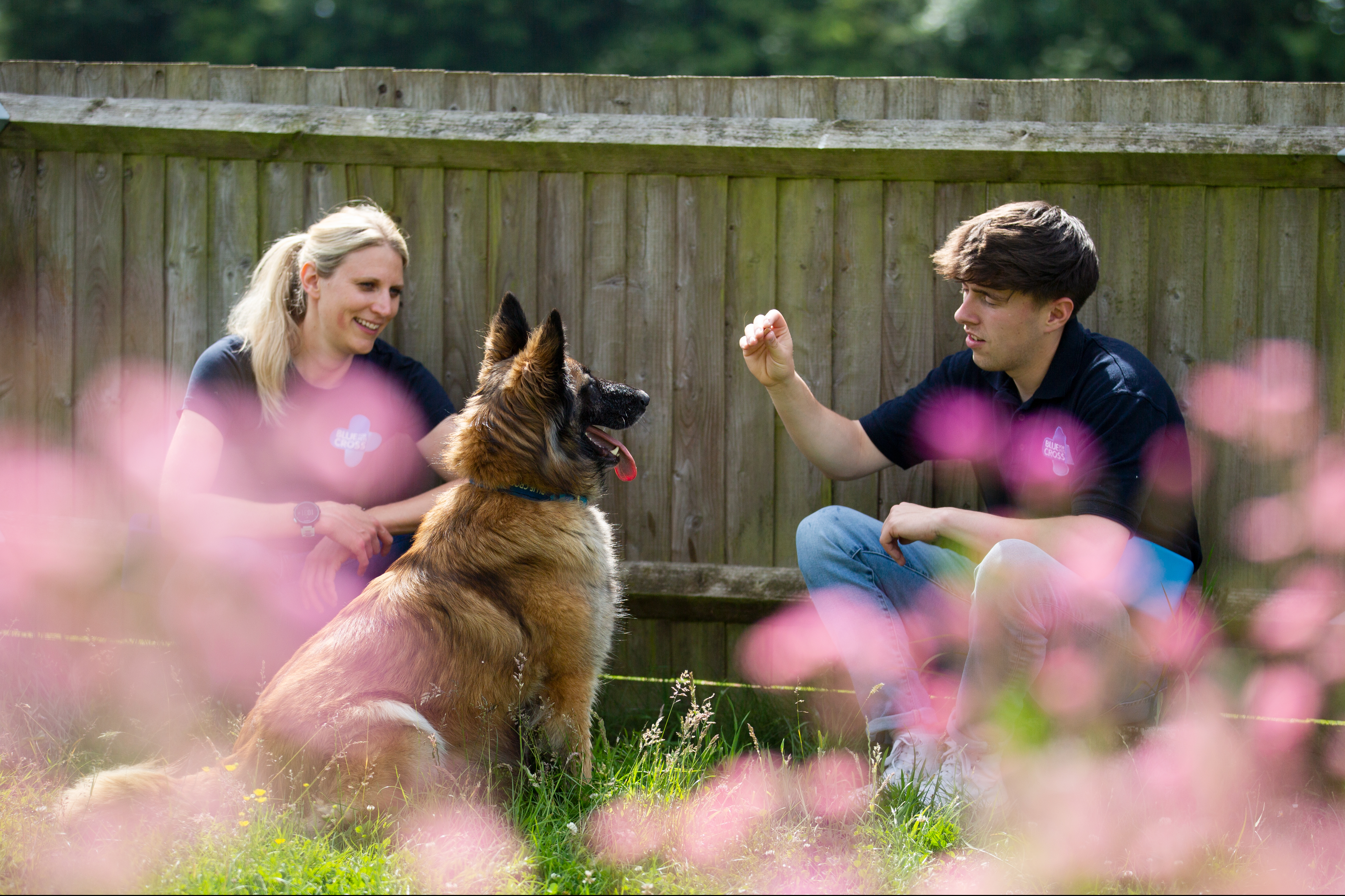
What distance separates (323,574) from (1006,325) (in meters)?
2.65

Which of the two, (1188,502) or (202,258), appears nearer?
(1188,502)

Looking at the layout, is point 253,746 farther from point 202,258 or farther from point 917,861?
point 202,258

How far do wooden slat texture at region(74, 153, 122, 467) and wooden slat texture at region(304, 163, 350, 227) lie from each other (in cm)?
91

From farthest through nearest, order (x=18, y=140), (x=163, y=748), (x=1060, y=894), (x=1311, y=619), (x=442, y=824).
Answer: (x=18, y=140), (x=1311, y=619), (x=163, y=748), (x=442, y=824), (x=1060, y=894)

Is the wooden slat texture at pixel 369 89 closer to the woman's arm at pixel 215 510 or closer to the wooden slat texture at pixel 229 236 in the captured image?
the wooden slat texture at pixel 229 236

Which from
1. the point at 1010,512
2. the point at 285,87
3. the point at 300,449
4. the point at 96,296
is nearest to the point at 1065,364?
the point at 1010,512

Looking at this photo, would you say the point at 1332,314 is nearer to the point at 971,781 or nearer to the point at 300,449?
the point at 971,781

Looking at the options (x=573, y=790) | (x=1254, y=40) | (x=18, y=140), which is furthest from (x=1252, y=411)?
(x=1254, y=40)

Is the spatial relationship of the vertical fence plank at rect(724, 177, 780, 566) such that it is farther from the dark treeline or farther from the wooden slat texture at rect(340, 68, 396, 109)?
the dark treeline

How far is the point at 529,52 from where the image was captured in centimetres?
1748

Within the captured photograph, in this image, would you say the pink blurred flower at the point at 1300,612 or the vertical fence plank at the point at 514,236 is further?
the vertical fence plank at the point at 514,236

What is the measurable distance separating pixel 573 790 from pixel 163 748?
5.64ft

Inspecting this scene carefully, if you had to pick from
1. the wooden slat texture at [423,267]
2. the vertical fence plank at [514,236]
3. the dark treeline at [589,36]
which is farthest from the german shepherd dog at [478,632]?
the dark treeline at [589,36]

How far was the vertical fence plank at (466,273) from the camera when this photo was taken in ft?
13.5
